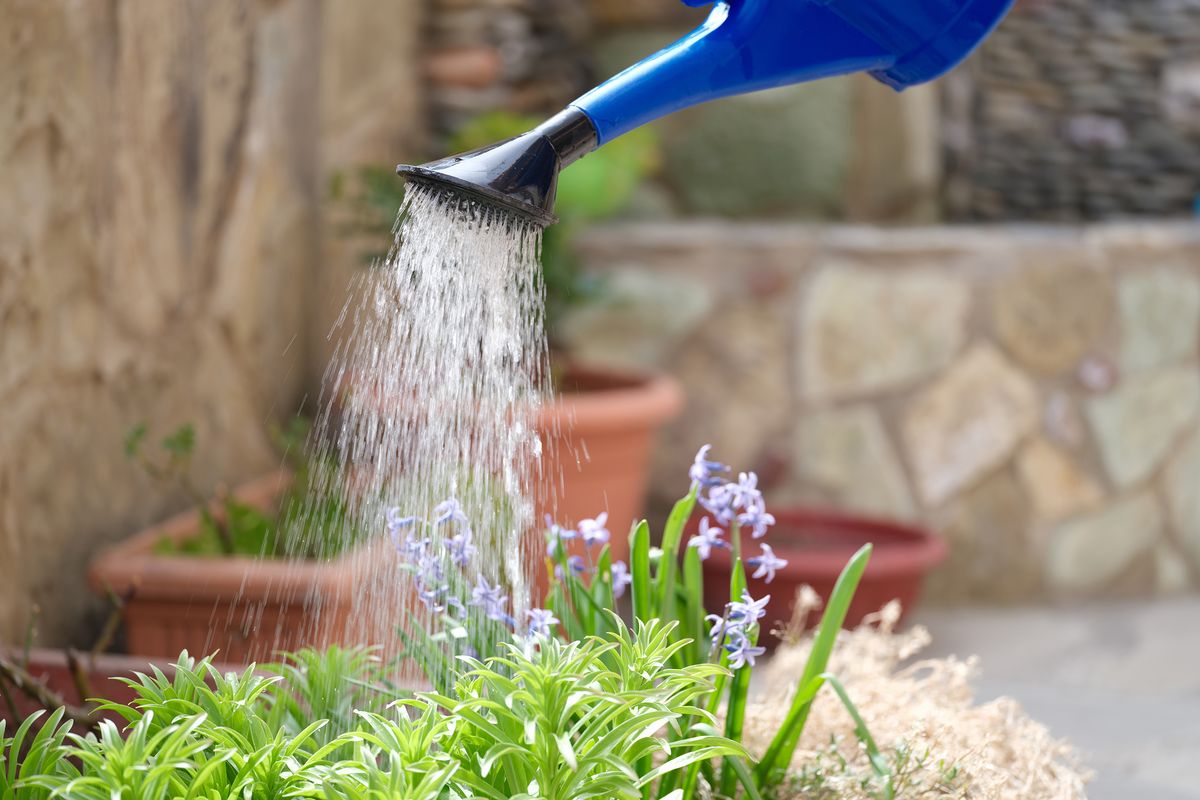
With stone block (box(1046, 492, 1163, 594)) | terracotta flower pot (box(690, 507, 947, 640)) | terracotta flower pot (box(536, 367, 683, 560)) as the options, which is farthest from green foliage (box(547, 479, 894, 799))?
stone block (box(1046, 492, 1163, 594))

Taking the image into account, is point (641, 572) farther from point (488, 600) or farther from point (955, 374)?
point (955, 374)

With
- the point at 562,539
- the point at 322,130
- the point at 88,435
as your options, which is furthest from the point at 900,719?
the point at 322,130

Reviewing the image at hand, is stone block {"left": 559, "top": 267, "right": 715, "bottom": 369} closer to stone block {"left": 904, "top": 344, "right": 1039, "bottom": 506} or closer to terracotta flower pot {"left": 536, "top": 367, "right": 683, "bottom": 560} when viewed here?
terracotta flower pot {"left": 536, "top": 367, "right": 683, "bottom": 560}

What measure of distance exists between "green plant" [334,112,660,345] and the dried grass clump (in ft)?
5.17

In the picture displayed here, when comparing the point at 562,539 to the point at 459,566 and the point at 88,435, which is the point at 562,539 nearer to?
the point at 459,566

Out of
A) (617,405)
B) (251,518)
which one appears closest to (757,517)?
(251,518)

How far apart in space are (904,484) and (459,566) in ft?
7.43

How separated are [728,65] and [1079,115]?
3.84 metres

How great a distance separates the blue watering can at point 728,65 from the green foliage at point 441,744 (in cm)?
36

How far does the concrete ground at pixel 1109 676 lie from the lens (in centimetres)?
158

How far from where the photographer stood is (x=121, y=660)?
1502 millimetres

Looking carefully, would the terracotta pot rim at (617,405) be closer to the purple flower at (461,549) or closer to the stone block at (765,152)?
the purple flower at (461,549)

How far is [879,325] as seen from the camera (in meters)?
3.32

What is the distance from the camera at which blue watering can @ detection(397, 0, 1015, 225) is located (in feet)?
3.40
